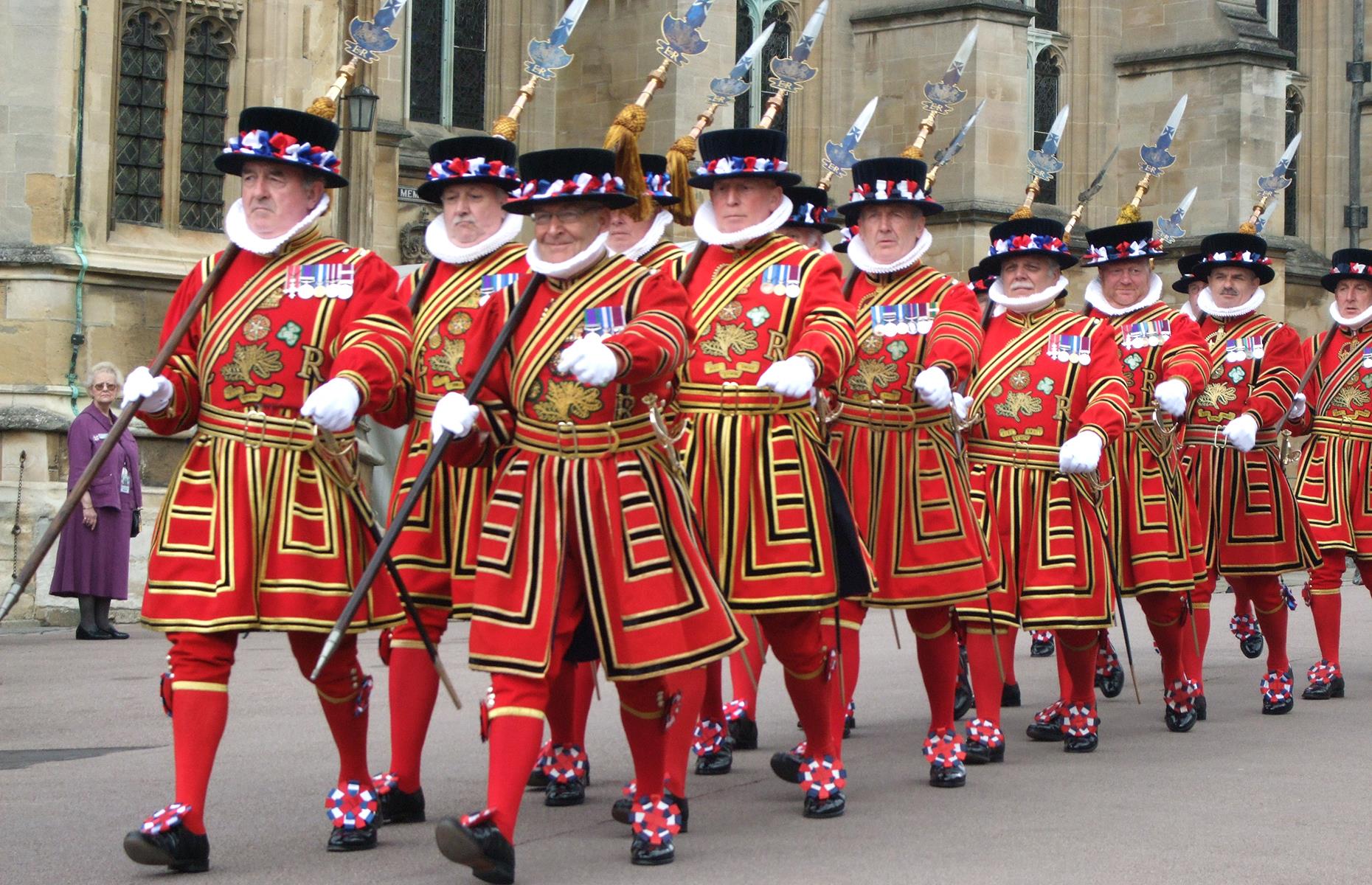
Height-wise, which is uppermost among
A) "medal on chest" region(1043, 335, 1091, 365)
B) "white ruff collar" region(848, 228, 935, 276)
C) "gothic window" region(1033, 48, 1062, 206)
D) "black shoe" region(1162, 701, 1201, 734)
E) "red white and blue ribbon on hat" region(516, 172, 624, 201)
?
"gothic window" region(1033, 48, 1062, 206)

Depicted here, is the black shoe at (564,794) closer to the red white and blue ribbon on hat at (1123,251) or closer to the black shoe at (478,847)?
the black shoe at (478,847)

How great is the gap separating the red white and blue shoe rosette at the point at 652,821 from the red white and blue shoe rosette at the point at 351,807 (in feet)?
2.65

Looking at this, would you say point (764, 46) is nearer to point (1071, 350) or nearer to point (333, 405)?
point (1071, 350)

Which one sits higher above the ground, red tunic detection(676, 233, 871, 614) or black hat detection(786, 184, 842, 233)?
black hat detection(786, 184, 842, 233)

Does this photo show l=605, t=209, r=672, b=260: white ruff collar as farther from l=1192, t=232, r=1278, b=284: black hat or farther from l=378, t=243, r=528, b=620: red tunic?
l=1192, t=232, r=1278, b=284: black hat

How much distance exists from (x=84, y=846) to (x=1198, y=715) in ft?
17.2

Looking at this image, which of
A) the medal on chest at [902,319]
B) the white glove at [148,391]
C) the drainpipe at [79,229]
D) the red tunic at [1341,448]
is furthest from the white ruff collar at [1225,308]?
the drainpipe at [79,229]

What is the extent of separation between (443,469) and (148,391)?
1.14 metres

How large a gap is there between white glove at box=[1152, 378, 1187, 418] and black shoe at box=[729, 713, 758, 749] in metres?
2.30

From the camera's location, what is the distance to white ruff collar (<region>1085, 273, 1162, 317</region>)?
392 inches

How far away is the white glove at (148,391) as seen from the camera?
6195mm

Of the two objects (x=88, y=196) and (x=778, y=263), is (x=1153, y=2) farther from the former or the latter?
(x=778, y=263)

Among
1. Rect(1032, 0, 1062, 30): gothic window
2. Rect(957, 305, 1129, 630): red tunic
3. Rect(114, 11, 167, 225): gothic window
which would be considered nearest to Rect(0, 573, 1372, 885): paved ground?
Rect(957, 305, 1129, 630): red tunic

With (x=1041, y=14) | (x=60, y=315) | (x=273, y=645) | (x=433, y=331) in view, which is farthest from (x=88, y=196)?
(x=1041, y=14)
